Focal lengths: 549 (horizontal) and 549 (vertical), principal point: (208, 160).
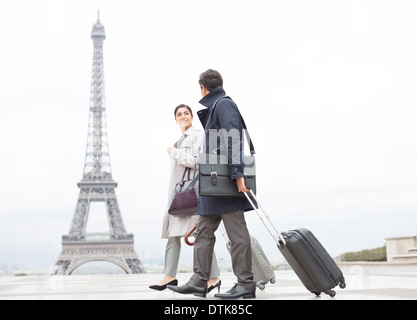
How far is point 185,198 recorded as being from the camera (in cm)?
424

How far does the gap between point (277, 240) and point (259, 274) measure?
0.90m

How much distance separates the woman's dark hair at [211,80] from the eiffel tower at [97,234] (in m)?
30.7

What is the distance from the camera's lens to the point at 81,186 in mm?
A: 40000

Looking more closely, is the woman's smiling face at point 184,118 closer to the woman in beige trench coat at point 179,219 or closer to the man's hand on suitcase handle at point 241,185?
the woman in beige trench coat at point 179,219

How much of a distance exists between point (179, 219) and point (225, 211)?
2.67 ft

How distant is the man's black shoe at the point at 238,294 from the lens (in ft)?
11.8

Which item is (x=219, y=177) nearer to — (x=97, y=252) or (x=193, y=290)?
(x=193, y=290)

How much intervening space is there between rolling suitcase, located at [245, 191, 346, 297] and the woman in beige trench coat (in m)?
0.88

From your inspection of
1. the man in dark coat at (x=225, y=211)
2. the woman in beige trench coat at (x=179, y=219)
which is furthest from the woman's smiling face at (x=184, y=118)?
the man in dark coat at (x=225, y=211)

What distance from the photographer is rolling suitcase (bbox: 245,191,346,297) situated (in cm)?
366

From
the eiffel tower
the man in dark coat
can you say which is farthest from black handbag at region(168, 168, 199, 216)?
the eiffel tower

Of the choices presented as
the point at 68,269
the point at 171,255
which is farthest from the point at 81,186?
the point at 171,255

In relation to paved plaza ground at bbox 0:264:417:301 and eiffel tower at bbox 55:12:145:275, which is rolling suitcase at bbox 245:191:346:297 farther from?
eiffel tower at bbox 55:12:145:275
